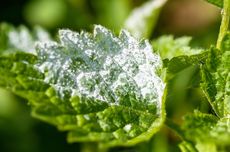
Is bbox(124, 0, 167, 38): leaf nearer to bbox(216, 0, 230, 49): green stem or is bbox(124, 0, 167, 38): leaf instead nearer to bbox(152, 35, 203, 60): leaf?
bbox(152, 35, 203, 60): leaf

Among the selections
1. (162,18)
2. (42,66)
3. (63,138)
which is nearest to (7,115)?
(63,138)

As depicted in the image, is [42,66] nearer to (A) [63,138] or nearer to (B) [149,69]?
(B) [149,69]

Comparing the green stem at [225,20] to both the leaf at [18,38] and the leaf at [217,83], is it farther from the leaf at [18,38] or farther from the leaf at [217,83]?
Result: the leaf at [18,38]

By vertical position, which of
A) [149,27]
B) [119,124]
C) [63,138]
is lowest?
[119,124]

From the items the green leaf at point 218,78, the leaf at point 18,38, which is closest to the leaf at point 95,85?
the green leaf at point 218,78

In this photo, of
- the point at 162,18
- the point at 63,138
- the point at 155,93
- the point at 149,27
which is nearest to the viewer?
the point at 155,93

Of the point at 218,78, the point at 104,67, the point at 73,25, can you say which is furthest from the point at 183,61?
the point at 73,25
